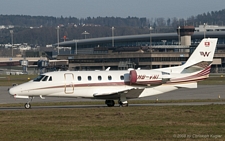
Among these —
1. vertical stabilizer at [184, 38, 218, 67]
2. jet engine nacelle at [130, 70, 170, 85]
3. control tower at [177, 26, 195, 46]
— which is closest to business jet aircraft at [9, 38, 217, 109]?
jet engine nacelle at [130, 70, 170, 85]

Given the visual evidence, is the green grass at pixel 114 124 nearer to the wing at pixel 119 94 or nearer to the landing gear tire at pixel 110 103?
the wing at pixel 119 94

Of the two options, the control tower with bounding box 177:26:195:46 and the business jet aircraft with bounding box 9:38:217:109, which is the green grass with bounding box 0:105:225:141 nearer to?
the business jet aircraft with bounding box 9:38:217:109

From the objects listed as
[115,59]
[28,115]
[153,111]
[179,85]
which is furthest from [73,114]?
[115,59]

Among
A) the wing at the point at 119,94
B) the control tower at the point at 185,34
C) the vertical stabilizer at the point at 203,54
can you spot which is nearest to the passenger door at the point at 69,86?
the wing at the point at 119,94

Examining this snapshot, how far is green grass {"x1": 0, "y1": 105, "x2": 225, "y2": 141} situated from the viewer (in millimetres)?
25234

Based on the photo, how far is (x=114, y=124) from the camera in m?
29.1

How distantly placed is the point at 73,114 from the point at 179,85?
10.5 m

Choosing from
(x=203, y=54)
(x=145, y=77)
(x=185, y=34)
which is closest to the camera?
(x=145, y=77)

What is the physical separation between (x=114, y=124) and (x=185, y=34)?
161121 mm

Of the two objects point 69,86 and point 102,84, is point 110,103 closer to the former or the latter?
point 102,84

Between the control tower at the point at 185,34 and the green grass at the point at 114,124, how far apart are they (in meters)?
151

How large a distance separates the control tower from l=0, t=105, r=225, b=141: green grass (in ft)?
495

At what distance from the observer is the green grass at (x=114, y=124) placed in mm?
25234

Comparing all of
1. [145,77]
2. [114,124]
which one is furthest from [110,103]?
[114,124]
